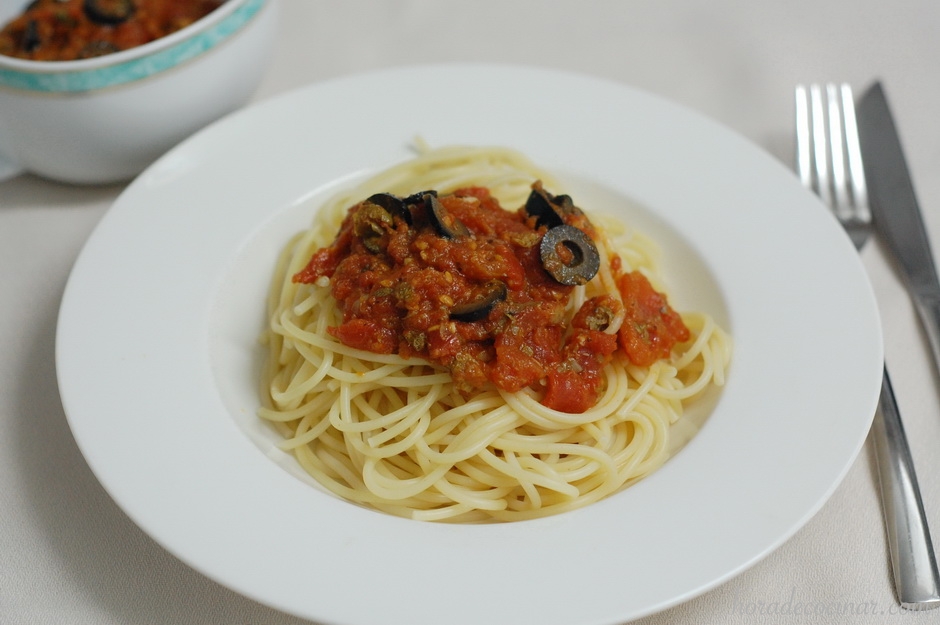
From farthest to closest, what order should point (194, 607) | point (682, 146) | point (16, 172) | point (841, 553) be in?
1. point (16, 172)
2. point (682, 146)
3. point (841, 553)
4. point (194, 607)

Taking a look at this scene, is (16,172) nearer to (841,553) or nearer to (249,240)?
(249,240)

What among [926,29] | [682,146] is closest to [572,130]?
[682,146]

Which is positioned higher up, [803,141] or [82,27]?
[803,141]

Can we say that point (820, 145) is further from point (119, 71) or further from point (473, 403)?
point (119, 71)

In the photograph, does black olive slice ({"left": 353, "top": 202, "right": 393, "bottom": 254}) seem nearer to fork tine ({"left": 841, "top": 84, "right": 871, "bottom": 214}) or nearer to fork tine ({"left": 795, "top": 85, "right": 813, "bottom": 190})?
fork tine ({"left": 795, "top": 85, "right": 813, "bottom": 190})

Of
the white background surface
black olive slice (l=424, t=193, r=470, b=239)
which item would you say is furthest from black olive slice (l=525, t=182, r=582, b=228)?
the white background surface

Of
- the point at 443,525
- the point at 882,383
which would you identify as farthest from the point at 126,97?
the point at 882,383
